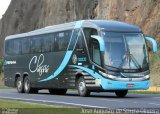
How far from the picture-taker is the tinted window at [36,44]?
31.8 m

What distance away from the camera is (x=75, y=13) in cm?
7544

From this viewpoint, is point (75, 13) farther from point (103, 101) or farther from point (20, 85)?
point (103, 101)

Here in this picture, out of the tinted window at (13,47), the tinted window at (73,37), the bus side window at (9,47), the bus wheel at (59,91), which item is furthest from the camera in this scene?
the bus side window at (9,47)

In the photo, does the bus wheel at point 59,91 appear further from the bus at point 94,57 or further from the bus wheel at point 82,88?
the bus wheel at point 82,88

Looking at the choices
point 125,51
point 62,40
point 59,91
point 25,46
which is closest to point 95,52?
point 125,51

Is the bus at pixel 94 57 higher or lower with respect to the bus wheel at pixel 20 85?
higher

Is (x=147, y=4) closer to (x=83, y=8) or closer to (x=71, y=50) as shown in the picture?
(x=83, y=8)

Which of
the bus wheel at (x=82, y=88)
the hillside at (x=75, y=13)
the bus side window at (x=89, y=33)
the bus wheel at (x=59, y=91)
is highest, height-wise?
the hillside at (x=75, y=13)

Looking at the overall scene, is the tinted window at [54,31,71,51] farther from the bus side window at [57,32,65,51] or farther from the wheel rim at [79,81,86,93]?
the wheel rim at [79,81,86,93]

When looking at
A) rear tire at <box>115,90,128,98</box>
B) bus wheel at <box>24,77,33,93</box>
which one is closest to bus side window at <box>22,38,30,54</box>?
bus wheel at <box>24,77,33,93</box>

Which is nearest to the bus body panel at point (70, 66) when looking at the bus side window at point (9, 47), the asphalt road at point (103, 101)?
the asphalt road at point (103, 101)

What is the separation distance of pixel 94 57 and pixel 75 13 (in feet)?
164

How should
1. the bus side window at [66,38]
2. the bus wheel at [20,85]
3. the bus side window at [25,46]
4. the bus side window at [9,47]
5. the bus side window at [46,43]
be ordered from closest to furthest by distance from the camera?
the bus side window at [66,38]
the bus side window at [46,43]
the bus side window at [25,46]
the bus wheel at [20,85]
the bus side window at [9,47]

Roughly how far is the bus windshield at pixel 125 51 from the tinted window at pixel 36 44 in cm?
724
